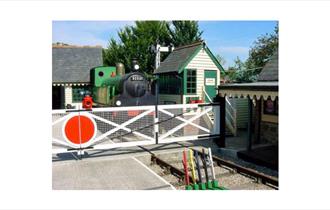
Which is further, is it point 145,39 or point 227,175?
point 145,39

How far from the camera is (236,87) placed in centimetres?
798

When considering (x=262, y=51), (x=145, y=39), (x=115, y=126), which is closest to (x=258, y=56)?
(x=262, y=51)

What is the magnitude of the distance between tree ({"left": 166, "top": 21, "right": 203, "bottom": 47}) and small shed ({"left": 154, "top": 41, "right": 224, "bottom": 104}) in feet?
44.2

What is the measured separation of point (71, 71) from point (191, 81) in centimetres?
1045

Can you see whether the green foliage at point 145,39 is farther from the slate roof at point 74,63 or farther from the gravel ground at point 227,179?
the gravel ground at point 227,179

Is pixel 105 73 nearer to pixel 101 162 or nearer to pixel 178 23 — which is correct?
pixel 101 162

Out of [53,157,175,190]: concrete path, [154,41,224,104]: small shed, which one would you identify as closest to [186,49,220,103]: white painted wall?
[154,41,224,104]: small shed

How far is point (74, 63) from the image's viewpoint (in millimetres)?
22281

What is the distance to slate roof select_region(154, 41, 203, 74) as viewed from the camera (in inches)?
609

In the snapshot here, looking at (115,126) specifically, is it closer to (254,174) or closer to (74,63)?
(254,174)

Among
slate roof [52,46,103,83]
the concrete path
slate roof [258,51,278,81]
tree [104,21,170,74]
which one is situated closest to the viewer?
the concrete path

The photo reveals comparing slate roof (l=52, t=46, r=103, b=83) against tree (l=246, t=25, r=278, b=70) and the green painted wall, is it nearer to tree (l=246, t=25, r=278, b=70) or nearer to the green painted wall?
the green painted wall

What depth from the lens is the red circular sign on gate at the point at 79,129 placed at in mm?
7383

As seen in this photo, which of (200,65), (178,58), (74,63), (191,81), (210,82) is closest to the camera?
(191,81)
